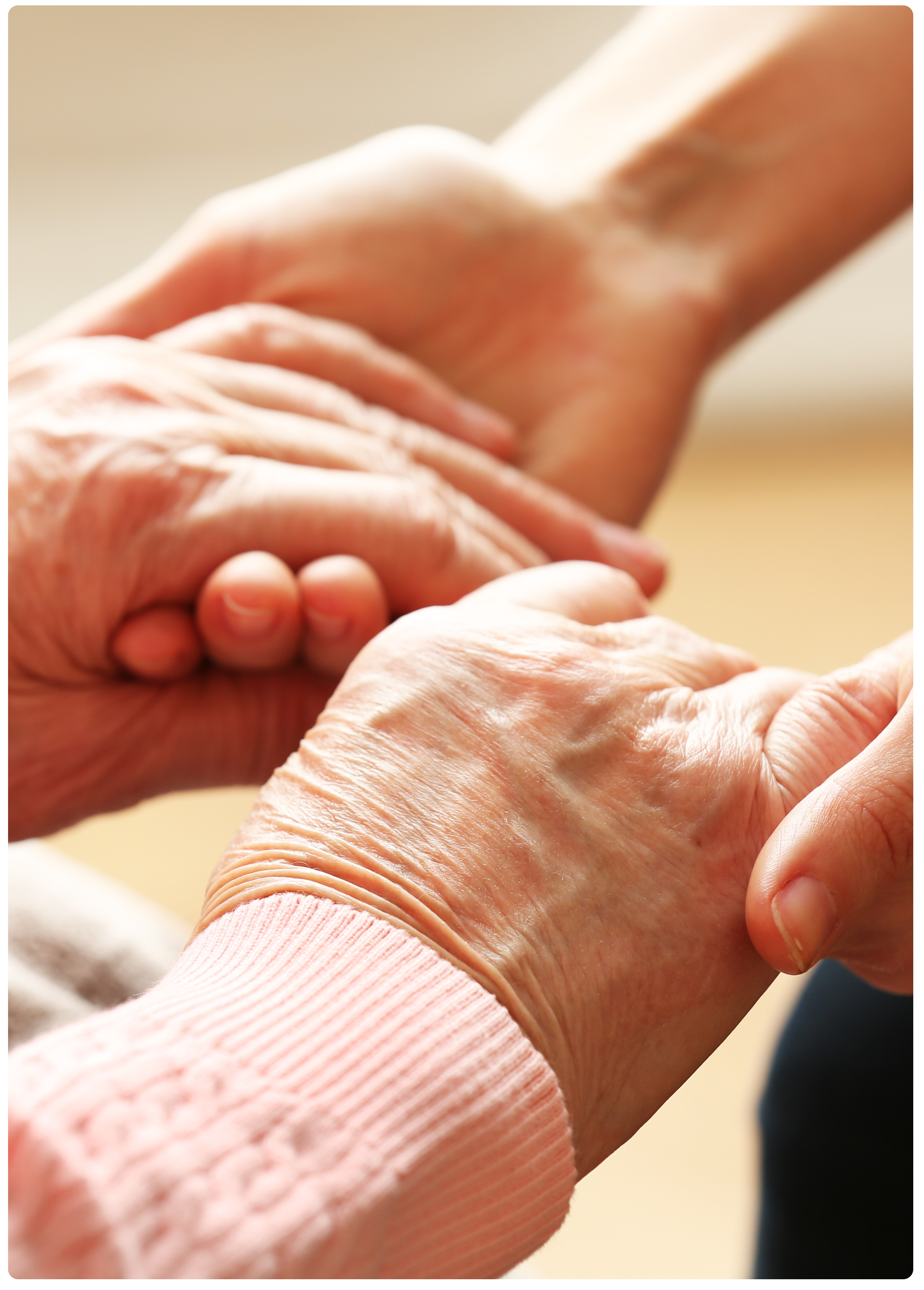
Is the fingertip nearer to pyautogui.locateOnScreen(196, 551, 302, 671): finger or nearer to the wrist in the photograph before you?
pyautogui.locateOnScreen(196, 551, 302, 671): finger

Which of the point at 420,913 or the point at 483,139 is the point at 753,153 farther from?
the point at 483,139

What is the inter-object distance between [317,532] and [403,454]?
0.13 metres

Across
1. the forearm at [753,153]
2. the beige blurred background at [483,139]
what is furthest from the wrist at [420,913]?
the beige blurred background at [483,139]

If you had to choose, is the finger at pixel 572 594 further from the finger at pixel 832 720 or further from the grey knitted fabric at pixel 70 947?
the grey knitted fabric at pixel 70 947

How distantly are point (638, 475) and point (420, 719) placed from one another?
1.63ft

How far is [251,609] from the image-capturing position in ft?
2.05

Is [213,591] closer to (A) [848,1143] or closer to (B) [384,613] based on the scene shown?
(B) [384,613]

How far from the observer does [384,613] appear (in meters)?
0.66

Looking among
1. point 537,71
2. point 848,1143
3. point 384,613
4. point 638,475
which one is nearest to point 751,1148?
point 848,1143

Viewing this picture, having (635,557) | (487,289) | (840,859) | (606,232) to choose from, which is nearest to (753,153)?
(606,232)

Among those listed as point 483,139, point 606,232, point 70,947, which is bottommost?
point 70,947

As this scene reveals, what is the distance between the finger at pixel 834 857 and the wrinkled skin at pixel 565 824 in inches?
1.0

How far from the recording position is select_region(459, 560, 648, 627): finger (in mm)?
547

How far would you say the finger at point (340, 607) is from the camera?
636 mm
